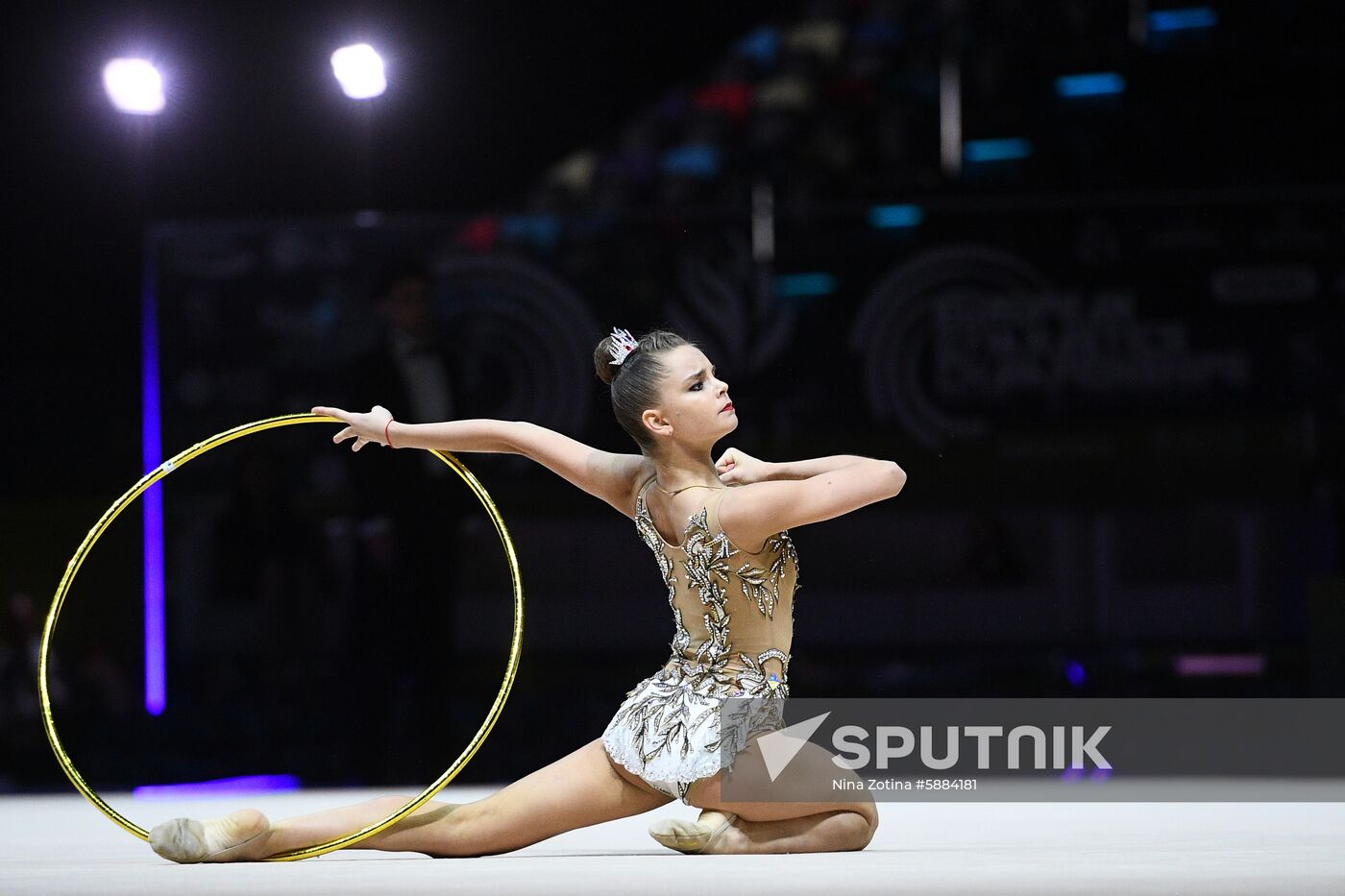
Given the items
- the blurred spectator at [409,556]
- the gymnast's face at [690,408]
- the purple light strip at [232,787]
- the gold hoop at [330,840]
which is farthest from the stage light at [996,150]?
the purple light strip at [232,787]

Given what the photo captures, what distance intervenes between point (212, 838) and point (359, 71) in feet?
10.7

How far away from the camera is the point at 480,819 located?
279 cm

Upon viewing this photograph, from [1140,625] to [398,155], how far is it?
2953 mm

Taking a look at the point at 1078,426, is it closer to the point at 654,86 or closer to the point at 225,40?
the point at 654,86

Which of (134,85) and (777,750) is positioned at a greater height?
(134,85)

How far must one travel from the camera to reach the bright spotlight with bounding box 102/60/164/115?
520cm

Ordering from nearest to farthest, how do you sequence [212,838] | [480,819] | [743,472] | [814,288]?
[212,838] < [480,819] < [743,472] < [814,288]

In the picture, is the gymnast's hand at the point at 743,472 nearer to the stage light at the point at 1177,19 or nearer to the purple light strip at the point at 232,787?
the purple light strip at the point at 232,787

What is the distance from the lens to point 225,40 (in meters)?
Result: 5.29

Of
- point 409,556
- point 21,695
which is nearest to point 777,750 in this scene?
point 409,556

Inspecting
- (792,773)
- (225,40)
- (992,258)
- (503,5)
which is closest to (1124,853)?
(792,773)

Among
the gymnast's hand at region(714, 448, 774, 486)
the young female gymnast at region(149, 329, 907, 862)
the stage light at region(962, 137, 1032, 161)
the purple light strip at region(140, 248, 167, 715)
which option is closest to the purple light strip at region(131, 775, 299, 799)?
the purple light strip at region(140, 248, 167, 715)

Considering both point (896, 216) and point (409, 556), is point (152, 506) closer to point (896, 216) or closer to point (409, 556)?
point (409, 556)

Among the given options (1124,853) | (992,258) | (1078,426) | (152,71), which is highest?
(152,71)
